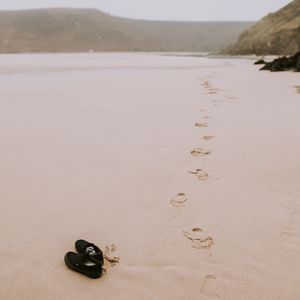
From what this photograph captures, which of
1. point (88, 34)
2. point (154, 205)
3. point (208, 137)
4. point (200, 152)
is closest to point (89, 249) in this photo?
point (154, 205)

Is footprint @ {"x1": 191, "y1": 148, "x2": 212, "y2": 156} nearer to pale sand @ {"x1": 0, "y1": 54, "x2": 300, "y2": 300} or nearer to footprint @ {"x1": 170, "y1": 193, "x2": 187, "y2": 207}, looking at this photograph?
pale sand @ {"x1": 0, "y1": 54, "x2": 300, "y2": 300}

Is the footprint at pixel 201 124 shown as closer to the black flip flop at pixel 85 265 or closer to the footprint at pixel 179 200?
the footprint at pixel 179 200

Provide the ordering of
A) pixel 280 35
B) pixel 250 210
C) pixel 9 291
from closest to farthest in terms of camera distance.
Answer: pixel 9 291 → pixel 250 210 → pixel 280 35

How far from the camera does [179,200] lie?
2.49 metres

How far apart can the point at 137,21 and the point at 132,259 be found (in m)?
101

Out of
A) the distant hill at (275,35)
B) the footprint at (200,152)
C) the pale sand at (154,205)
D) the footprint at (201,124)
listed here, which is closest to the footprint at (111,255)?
the pale sand at (154,205)

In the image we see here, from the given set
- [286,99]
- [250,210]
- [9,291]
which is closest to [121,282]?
[9,291]

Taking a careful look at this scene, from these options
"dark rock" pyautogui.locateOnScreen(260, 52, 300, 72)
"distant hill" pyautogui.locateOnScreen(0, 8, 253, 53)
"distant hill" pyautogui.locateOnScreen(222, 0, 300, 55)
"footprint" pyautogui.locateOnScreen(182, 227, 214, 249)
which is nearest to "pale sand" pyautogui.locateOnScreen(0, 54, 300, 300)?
"footprint" pyautogui.locateOnScreen(182, 227, 214, 249)

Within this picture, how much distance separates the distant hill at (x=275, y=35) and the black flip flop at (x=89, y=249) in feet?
91.3

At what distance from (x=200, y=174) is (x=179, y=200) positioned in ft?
1.64

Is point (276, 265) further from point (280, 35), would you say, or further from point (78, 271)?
point (280, 35)

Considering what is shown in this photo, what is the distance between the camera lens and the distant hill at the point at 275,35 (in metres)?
28.8

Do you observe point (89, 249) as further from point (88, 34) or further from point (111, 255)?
point (88, 34)

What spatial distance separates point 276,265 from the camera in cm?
179
